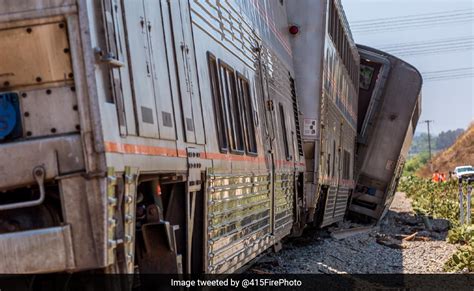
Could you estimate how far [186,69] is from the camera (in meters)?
5.99

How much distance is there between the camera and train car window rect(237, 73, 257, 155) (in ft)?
27.5

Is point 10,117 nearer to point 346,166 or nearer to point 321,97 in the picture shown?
point 321,97

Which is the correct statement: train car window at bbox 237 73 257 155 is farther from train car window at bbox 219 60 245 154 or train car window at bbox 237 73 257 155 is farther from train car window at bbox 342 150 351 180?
train car window at bbox 342 150 351 180

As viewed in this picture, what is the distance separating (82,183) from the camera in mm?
4191

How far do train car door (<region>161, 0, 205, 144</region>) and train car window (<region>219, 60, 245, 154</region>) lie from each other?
3.62 feet

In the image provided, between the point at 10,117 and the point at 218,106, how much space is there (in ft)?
9.76

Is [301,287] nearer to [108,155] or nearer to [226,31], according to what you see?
[226,31]

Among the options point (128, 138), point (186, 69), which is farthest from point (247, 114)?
point (128, 138)

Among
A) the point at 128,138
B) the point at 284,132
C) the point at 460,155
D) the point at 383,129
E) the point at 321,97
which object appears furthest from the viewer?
the point at 460,155

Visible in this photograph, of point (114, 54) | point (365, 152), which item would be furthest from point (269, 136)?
point (365, 152)

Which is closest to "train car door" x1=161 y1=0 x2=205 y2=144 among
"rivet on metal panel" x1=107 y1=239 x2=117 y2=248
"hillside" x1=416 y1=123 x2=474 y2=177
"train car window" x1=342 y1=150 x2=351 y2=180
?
"rivet on metal panel" x1=107 y1=239 x2=117 y2=248

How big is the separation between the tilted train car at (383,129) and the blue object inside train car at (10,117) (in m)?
19.4

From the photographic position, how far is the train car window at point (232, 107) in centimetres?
745

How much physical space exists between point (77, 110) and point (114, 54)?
1.36 feet
